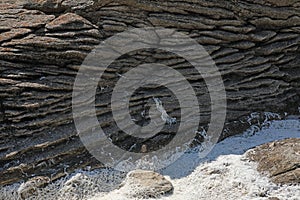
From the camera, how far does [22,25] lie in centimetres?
968

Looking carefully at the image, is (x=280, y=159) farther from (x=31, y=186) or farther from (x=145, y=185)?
(x=31, y=186)

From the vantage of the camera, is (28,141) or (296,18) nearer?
(28,141)

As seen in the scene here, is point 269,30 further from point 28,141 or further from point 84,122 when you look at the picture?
point 28,141

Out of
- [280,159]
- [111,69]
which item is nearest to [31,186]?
[111,69]

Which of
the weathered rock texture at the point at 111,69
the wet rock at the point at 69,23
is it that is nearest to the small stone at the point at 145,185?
the weathered rock texture at the point at 111,69

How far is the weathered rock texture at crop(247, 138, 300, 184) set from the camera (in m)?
8.37

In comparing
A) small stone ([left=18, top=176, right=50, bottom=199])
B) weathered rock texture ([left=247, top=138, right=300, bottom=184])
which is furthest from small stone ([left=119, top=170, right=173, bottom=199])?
weathered rock texture ([left=247, top=138, right=300, bottom=184])

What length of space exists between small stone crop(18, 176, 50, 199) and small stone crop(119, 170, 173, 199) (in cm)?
148

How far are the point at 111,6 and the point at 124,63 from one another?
126 centimetres

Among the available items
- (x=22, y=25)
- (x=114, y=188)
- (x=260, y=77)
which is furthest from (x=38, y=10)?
(x=260, y=77)

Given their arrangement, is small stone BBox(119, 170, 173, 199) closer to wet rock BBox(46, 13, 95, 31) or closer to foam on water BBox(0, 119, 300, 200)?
foam on water BBox(0, 119, 300, 200)

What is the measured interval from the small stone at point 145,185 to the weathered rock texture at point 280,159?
177 cm

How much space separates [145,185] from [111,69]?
2.51 meters

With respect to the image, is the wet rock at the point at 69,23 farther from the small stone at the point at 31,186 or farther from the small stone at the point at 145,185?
the small stone at the point at 145,185
